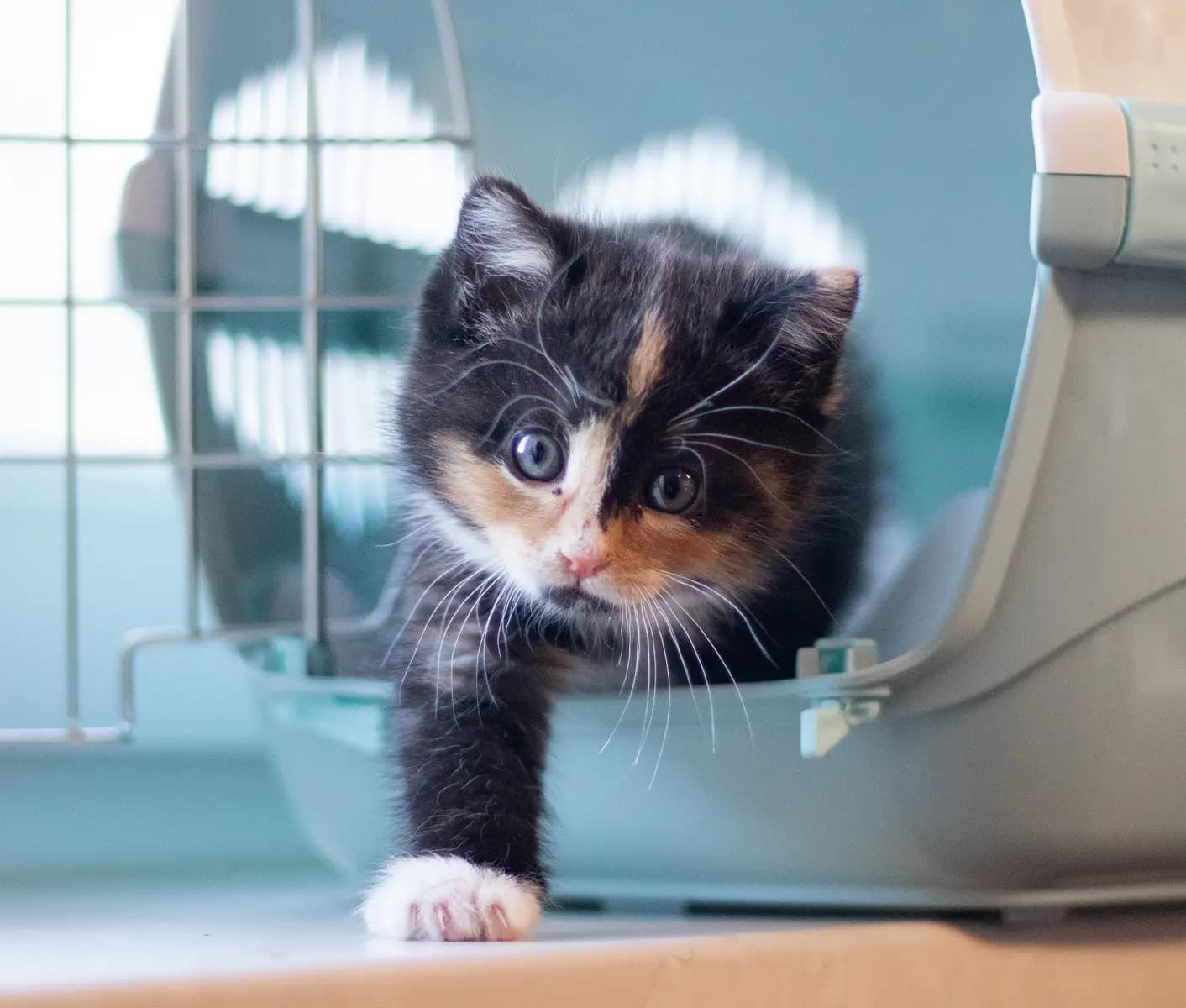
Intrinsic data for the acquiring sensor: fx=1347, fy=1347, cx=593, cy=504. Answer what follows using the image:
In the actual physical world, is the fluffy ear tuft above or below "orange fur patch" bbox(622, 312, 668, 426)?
above

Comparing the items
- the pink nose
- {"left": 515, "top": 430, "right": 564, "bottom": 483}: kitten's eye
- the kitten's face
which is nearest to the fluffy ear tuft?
the kitten's face

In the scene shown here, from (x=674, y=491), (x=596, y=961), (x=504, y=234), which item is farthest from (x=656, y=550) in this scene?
(x=596, y=961)

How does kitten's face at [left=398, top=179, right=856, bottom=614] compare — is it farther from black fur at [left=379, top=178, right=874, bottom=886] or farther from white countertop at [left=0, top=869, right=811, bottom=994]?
white countertop at [left=0, top=869, right=811, bottom=994]

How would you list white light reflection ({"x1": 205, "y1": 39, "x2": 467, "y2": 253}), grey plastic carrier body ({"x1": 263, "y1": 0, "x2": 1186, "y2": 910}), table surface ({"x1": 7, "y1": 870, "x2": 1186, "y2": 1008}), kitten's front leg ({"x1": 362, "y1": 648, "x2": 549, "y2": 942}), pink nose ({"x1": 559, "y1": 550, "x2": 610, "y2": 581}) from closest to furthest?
table surface ({"x1": 7, "y1": 870, "x2": 1186, "y2": 1008})
grey plastic carrier body ({"x1": 263, "y1": 0, "x2": 1186, "y2": 910})
kitten's front leg ({"x1": 362, "y1": 648, "x2": 549, "y2": 942})
pink nose ({"x1": 559, "y1": 550, "x2": 610, "y2": 581})
white light reflection ({"x1": 205, "y1": 39, "x2": 467, "y2": 253})

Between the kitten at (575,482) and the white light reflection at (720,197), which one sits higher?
the white light reflection at (720,197)

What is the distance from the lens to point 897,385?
4.24 feet

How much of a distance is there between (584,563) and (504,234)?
275mm

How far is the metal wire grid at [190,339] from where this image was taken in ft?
3.87

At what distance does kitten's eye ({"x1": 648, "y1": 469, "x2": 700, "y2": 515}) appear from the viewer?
1022mm

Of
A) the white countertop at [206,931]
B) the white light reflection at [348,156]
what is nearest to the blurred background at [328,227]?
the white light reflection at [348,156]

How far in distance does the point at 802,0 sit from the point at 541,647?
688 mm

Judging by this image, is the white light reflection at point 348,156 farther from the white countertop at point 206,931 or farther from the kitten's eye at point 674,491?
the white countertop at point 206,931

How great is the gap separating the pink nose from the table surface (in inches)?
9.6

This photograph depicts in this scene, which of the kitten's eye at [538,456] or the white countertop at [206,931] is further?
the kitten's eye at [538,456]
